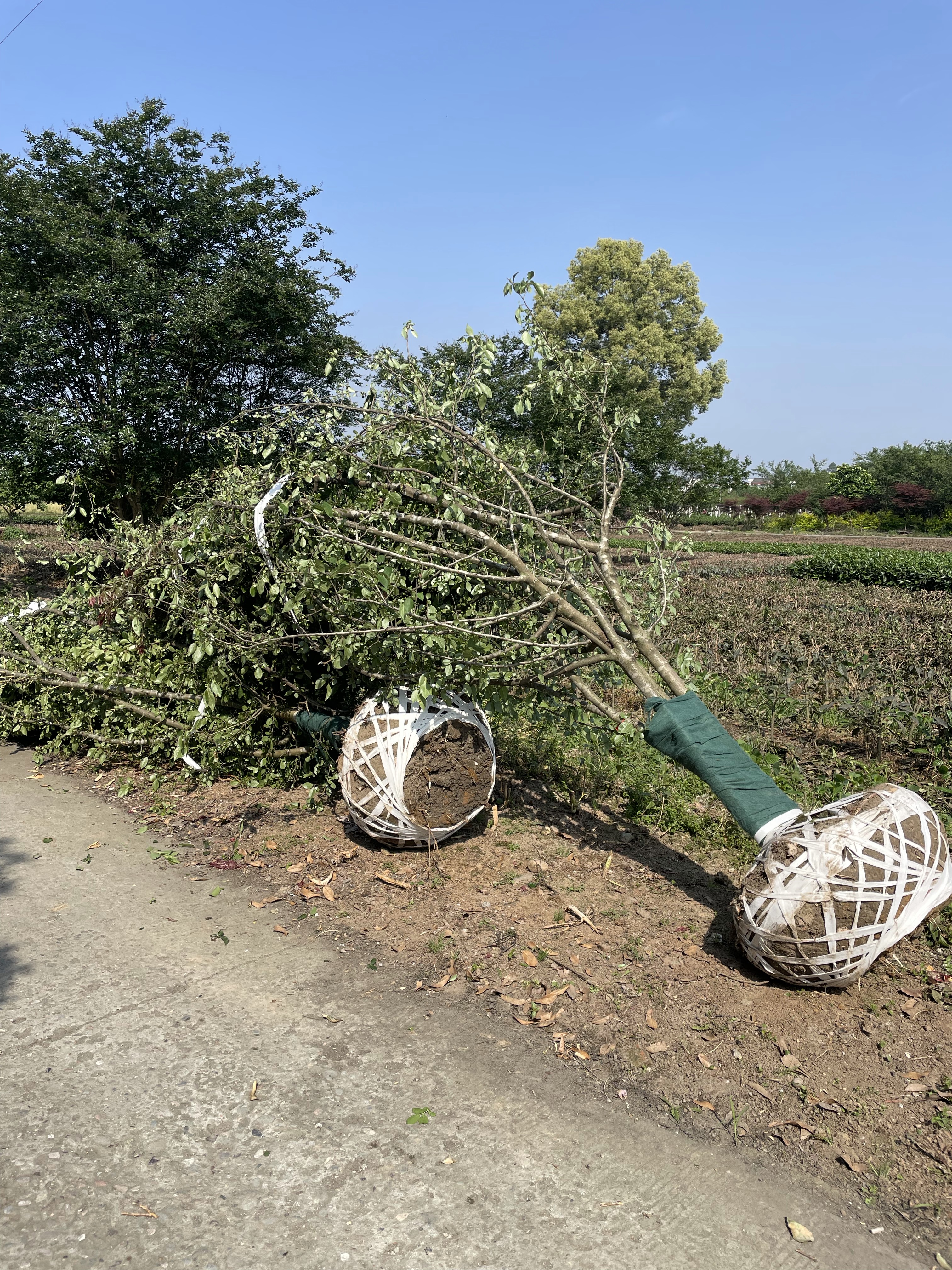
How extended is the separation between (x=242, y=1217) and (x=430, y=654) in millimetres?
2344

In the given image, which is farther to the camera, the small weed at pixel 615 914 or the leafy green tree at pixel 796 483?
the leafy green tree at pixel 796 483

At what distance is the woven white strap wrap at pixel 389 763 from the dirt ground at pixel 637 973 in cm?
19

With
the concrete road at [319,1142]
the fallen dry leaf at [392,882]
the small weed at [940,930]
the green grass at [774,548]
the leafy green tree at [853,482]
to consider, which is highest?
the leafy green tree at [853,482]

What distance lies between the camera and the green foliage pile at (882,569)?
17.5m

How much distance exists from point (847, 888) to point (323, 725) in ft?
9.73

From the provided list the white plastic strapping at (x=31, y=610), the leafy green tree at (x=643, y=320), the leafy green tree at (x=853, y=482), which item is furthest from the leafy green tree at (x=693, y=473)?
the leafy green tree at (x=853, y=482)

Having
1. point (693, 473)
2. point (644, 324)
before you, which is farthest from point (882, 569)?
point (644, 324)

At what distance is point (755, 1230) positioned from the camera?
2236 mm

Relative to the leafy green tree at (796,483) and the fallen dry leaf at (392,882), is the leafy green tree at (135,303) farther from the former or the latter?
the leafy green tree at (796,483)

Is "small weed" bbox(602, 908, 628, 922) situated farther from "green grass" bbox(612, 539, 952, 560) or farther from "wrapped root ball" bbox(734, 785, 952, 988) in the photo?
"green grass" bbox(612, 539, 952, 560)

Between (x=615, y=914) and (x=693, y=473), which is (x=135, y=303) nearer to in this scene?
(x=615, y=914)

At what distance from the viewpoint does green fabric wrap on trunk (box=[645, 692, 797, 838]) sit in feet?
10.9

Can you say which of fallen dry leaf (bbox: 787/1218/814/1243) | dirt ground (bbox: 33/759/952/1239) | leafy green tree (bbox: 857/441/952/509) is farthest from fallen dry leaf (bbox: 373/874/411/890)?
leafy green tree (bbox: 857/441/952/509)

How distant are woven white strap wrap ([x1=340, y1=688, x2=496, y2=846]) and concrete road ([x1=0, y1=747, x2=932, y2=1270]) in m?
0.72
